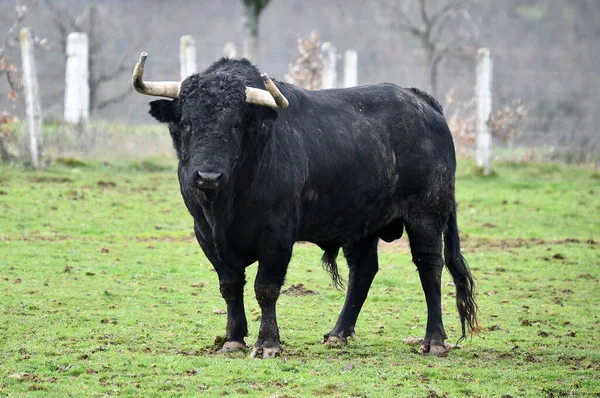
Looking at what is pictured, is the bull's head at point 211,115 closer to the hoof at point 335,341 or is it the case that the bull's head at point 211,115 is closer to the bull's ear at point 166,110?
the bull's ear at point 166,110

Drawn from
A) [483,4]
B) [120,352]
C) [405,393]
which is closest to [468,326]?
[405,393]

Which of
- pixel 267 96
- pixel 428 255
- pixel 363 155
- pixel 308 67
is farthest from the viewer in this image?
pixel 308 67

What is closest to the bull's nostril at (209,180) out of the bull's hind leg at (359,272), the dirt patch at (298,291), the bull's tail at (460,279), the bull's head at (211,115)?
the bull's head at (211,115)

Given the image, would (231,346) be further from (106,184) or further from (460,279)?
(106,184)

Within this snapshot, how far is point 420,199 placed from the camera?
8.80 metres

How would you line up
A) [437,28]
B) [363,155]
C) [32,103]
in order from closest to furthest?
[363,155], [32,103], [437,28]

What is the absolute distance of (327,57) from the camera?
83.9 ft

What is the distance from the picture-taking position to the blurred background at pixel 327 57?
76.4 feet

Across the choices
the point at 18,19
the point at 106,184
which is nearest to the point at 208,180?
the point at 106,184

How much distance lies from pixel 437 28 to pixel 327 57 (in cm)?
2317

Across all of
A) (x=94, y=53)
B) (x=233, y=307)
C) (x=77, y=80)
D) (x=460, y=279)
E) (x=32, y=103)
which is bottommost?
(x=233, y=307)

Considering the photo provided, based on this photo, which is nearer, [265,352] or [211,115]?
[211,115]

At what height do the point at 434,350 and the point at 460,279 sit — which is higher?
the point at 460,279

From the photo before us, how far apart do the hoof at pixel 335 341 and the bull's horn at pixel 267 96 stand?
7.19 ft
